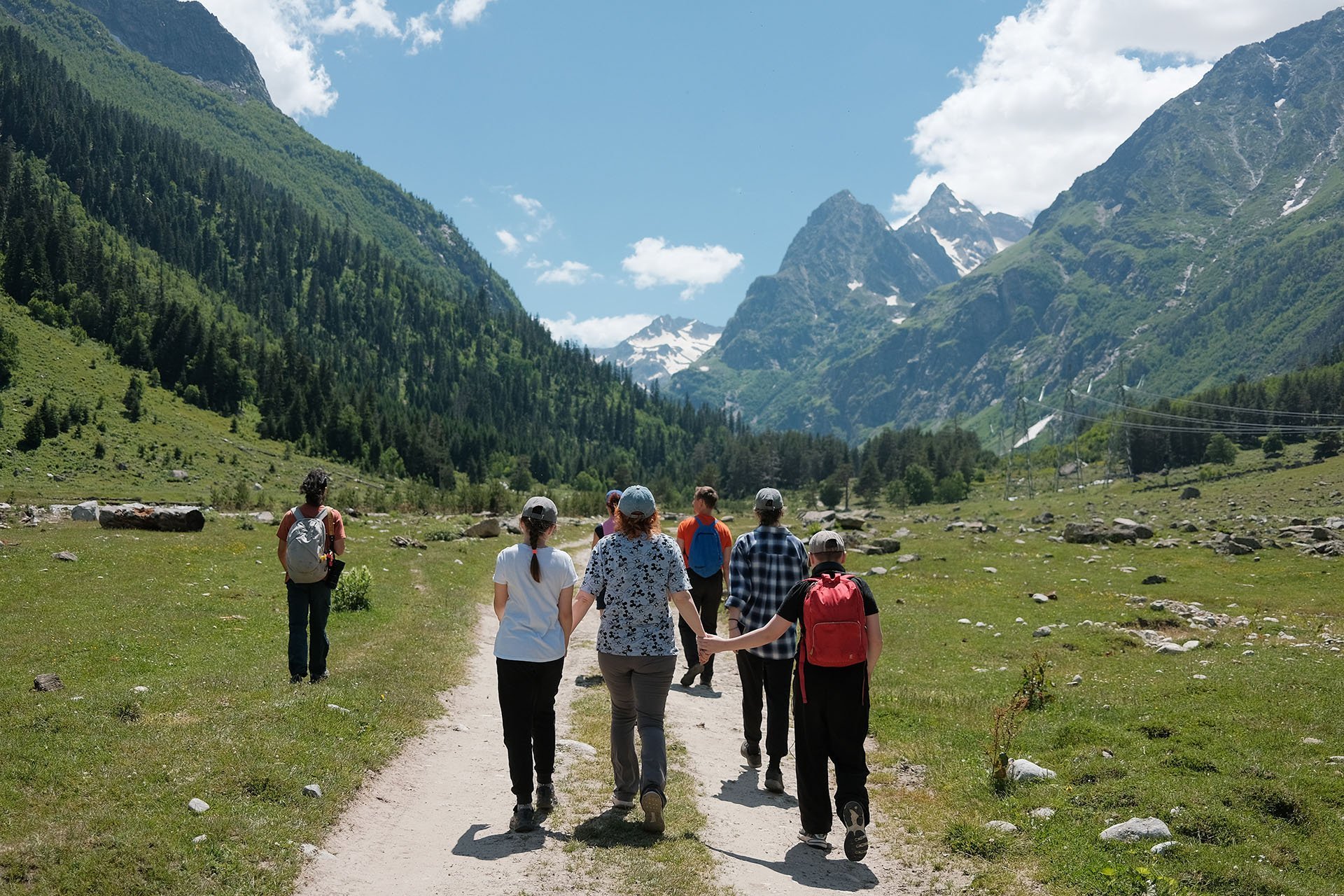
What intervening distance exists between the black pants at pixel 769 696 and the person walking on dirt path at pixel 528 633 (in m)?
3.13

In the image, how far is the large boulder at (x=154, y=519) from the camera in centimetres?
3947

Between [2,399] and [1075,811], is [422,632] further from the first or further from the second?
[2,399]

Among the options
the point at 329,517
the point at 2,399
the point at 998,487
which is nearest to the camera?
the point at 329,517

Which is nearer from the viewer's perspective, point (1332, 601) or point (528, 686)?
point (528, 686)

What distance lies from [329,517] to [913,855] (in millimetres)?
10340

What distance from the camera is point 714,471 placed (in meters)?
180

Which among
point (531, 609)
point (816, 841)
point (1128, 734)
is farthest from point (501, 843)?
point (1128, 734)

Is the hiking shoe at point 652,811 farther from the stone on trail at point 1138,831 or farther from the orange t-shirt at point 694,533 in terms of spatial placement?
the orange t-shirt at point 694,533

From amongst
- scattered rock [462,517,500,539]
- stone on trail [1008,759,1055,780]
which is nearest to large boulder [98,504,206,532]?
scattered rock [462,517,500,539]

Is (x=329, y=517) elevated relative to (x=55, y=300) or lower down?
lower down

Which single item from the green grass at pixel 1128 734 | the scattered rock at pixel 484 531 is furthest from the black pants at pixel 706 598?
the scattered rock at pixel 484 531

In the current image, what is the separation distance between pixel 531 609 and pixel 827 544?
11.2 ft

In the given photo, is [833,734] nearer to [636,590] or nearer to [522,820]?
[636,590]

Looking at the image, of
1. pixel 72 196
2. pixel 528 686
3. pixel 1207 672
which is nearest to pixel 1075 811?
pixel 528 686
